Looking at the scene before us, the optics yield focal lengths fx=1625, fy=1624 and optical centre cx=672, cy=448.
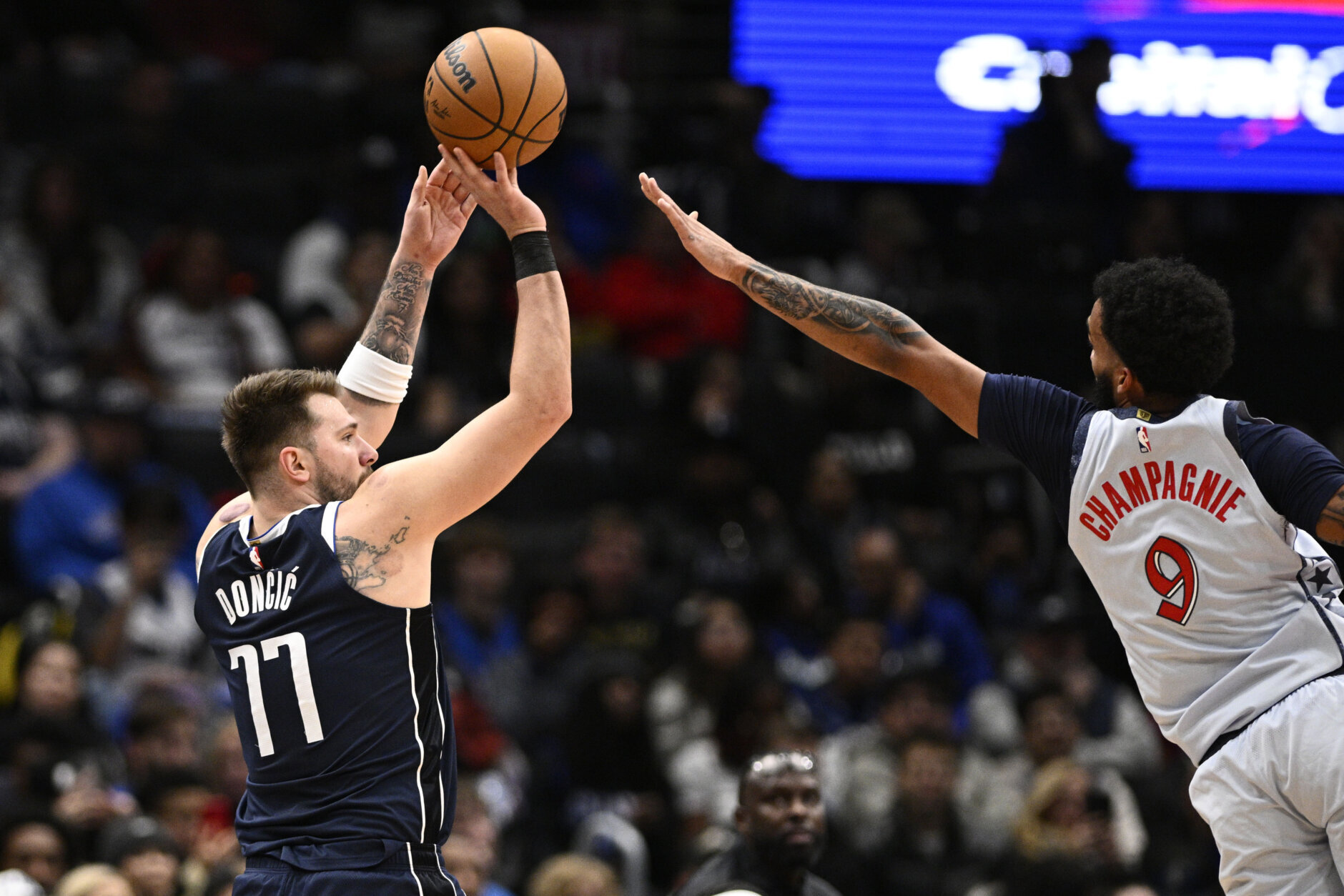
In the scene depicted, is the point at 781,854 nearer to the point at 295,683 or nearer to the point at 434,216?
the point at 295,683

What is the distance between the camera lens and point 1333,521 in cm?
408

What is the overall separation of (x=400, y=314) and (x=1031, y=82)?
932 cm

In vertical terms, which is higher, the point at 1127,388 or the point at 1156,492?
the point at 1127,388

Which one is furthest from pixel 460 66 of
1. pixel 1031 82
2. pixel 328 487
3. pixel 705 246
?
pixel 1031 82

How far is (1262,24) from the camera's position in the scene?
1373cm

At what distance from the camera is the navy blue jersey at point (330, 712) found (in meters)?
4.32

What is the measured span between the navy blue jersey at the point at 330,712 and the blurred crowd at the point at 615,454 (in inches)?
117

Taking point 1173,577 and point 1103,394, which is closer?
point 1173,577

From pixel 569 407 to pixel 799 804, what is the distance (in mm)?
2328

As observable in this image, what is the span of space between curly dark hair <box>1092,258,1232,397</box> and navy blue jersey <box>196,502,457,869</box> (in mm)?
2073

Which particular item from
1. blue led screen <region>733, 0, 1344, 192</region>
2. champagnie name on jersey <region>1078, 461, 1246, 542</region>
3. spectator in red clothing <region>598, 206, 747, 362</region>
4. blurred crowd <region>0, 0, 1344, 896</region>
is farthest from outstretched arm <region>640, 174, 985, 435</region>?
blue led screen <region>733, 0, 1344, 192</region>

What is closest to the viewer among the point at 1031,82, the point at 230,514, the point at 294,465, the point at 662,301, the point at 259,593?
the point at 259,593

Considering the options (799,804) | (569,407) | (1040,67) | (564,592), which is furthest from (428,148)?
(569,407)

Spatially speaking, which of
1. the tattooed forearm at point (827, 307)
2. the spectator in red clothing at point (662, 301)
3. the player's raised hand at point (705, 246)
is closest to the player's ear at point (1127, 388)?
the tattooed forearm at point (827, 307)
